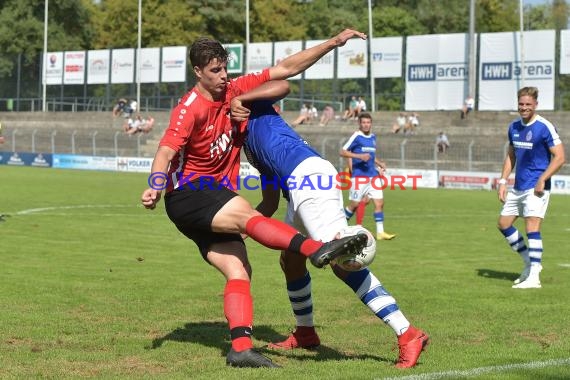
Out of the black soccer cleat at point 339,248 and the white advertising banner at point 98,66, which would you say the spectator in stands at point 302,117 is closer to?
the white advertising banner at point 98,66

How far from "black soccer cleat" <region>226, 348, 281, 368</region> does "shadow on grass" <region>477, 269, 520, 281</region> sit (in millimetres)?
6378

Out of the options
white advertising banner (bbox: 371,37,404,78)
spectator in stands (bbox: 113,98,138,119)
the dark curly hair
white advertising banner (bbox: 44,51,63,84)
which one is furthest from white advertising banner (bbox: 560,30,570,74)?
the dark curly hair

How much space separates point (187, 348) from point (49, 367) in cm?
116

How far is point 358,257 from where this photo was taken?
624cm

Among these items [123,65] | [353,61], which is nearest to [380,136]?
[353,61]

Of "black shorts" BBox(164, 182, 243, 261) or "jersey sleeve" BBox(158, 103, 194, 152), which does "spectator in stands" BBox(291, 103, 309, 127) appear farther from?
"jersey sleeve" BBox(158, 103, 194, 152)

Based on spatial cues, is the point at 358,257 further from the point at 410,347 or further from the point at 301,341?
the point at 301,341

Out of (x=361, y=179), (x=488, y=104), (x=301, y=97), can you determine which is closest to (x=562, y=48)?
(x=488, y=104)

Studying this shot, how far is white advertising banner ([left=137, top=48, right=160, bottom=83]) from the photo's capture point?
65312 millimetres

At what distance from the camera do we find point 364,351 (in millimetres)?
7266

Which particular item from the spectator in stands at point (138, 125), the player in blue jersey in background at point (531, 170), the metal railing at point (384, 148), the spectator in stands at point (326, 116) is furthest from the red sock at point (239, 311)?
the spectator in stands at point (138, 125)

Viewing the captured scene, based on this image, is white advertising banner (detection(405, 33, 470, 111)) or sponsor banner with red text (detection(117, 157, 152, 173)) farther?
white advertising banner (detection(405, 33, 470, 111))

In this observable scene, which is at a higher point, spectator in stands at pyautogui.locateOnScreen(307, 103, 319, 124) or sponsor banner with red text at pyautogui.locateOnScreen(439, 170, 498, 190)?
spectator in stands at pyautogui.locateOnScreen(307, 103, 319, 124)

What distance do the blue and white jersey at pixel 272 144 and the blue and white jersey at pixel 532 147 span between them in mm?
5258
